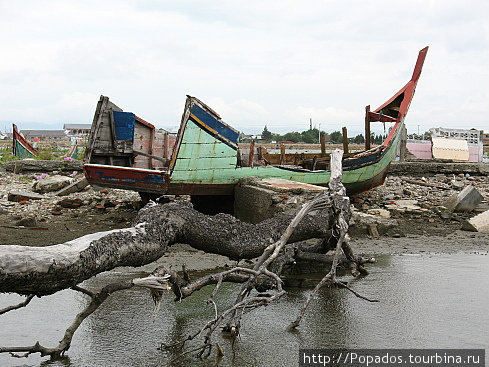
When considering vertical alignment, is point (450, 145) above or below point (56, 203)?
above

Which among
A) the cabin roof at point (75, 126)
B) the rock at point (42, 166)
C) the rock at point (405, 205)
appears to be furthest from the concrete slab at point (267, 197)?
the cabin roof at point (75, 126)

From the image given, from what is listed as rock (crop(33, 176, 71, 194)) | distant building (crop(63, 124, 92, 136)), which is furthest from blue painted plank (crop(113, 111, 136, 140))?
distant building (crop(63, 124, 92, 136))

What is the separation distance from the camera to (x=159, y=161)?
11070 millimetres

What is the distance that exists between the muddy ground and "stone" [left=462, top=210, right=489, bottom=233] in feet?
0.40

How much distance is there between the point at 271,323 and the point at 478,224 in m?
5.25

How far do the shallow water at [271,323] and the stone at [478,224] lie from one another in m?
2.67

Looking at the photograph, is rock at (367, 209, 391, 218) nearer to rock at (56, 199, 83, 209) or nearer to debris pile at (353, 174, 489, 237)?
debris pile at (353, 174, 489, 237)

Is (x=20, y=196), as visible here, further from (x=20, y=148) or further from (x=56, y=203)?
(x=20, y=148)

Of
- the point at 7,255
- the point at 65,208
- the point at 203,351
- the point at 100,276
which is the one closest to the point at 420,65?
the point at 65,208

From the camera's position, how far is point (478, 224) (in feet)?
29.7

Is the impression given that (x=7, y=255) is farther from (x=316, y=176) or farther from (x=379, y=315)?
(x=316, y=176)

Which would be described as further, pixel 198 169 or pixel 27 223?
pixel 198 169

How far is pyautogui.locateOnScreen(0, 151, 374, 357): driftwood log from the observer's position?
3.67 m

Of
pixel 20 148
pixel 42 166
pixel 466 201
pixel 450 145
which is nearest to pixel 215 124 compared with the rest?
pixel 466 201
